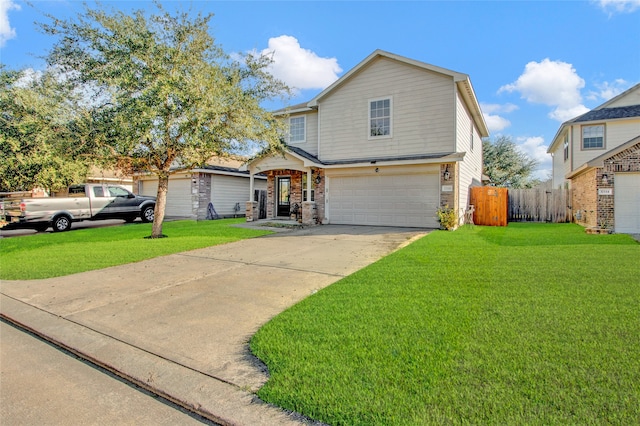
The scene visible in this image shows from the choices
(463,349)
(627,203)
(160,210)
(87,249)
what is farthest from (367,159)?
(463,349)

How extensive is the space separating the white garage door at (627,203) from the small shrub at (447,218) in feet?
17.4

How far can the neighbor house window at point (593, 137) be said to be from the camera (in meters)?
18.0

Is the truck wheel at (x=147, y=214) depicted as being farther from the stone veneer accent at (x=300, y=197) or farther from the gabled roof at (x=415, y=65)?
the gabled roof at (x=415, y=65)

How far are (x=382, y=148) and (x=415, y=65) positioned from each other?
342 cm

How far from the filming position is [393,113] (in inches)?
551

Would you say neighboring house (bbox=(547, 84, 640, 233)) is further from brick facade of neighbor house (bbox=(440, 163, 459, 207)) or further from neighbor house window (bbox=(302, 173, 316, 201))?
neighbor house window (bbox=(302, 173, 316, 201))

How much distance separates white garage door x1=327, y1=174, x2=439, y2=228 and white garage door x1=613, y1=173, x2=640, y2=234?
19.4ft

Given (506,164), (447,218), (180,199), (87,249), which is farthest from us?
(506,164)

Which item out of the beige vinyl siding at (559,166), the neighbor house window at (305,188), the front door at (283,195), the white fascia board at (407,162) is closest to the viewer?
the white fascia board at (407,162)

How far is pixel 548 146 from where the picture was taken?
25766mm

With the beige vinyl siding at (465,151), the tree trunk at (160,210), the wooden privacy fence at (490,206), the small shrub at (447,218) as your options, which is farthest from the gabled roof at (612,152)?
the tree trunk at (160,210)

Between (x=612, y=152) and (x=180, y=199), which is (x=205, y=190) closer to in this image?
(x=180, y=199)

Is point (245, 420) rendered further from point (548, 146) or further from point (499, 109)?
point (548, 146)

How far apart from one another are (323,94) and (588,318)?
13.7 metres
